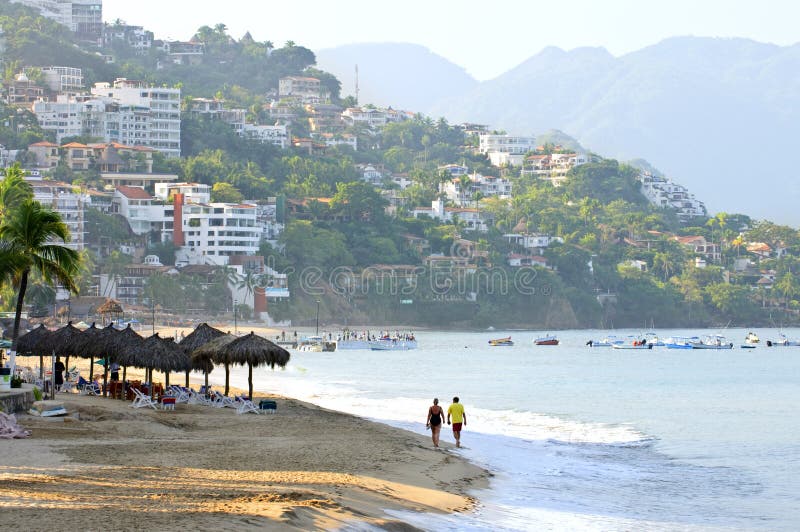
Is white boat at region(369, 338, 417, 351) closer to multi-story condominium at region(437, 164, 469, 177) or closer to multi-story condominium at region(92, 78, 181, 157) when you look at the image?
multi-story condominium at region(92, 78, 181, 157)

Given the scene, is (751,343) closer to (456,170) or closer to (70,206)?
(70,206)

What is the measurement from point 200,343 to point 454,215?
113525mm

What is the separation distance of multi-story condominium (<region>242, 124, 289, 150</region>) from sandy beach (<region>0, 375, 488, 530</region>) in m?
125

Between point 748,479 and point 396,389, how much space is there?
24551 mm

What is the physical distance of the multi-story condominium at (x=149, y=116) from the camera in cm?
13625

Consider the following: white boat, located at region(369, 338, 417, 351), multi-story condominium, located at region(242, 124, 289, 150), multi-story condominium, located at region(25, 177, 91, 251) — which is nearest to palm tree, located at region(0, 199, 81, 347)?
white boat, located at region(369, 338, 417, 351)

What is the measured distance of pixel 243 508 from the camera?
1432 cm

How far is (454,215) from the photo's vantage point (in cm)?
14425

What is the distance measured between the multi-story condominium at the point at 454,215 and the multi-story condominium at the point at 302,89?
52.9 meters

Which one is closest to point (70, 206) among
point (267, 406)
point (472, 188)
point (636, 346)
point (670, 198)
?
point (636, 346)

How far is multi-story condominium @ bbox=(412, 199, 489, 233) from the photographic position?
143625 millimetres

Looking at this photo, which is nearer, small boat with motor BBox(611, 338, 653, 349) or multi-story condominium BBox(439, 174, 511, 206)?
small boat with motor BBox(611, 338, 653, 349)

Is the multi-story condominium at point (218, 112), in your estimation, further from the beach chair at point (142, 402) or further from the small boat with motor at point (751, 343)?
the beach chair at point (142, 402)

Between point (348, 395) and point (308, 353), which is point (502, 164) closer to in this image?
point (308, 353)
